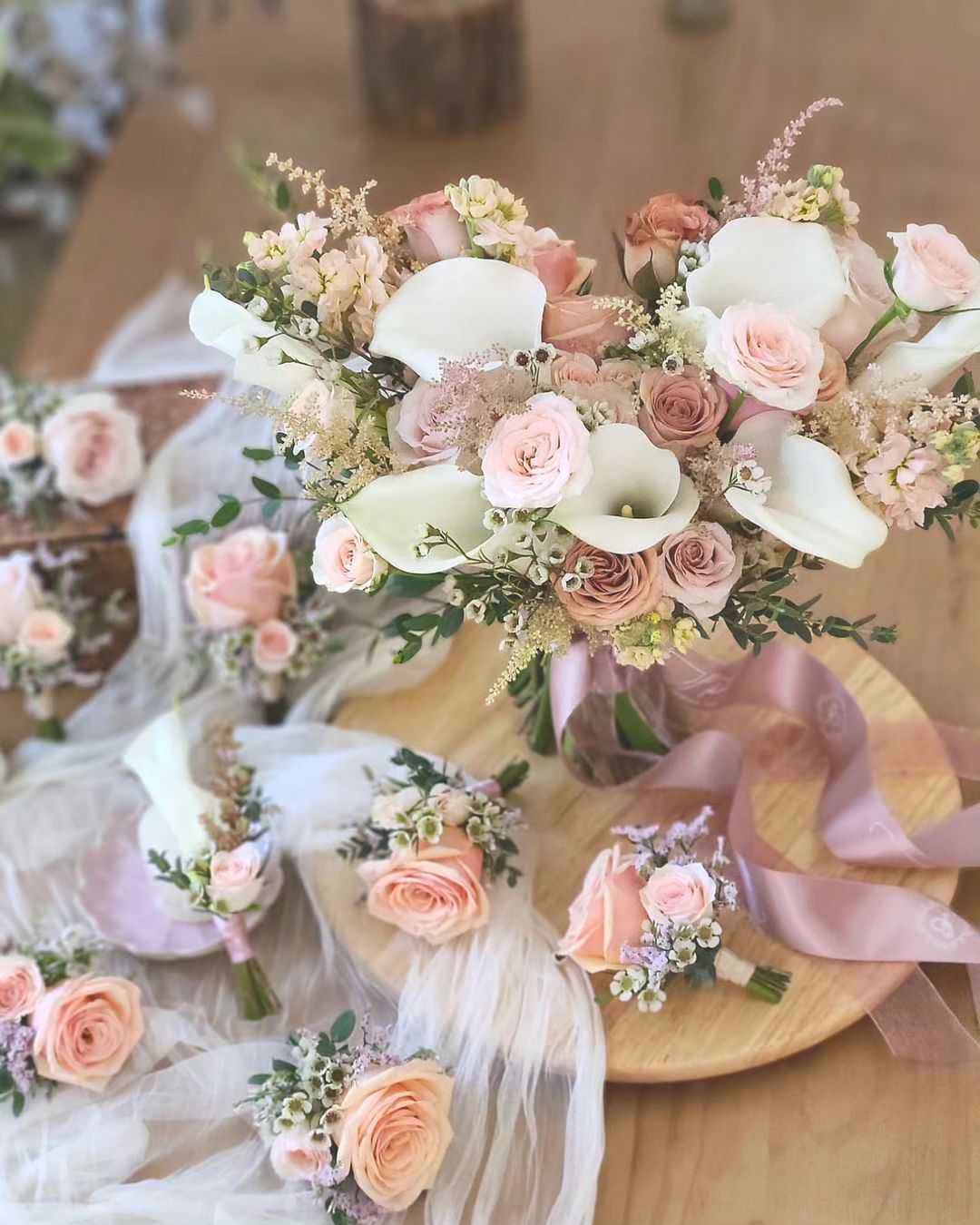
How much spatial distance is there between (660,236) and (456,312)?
0.15 metres

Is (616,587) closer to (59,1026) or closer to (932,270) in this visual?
(932,270)

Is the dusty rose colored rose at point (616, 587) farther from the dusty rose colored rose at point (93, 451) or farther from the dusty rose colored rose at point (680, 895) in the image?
the dusty rose colored rose at point (93, 451)

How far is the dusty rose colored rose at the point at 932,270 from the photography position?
2.52 feet

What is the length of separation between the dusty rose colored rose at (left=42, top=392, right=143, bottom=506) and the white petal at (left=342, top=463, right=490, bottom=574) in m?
0.64

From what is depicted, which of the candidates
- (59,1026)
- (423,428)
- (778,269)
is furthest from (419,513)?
(59,1026)

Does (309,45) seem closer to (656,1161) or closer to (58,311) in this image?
(58,311)

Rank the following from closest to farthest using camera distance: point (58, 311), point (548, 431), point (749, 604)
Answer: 1. point (548, 431)
2. point (749, 604)
3. point (58, 311)

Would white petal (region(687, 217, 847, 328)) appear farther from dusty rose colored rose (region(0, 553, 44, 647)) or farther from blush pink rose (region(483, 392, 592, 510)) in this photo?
dusty rose colored rose (region(0, 553, 44, 647))

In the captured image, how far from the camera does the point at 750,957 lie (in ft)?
3.23

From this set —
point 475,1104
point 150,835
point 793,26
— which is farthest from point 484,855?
point 793,26

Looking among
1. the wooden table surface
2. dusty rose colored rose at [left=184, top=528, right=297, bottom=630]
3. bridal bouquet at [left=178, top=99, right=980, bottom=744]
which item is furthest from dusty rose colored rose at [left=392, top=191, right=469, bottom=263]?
the wooden table surface

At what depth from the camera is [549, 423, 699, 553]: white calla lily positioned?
2.49 ft

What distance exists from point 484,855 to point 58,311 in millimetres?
1308

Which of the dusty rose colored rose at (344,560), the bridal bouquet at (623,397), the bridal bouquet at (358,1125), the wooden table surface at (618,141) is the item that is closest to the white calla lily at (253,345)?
the bridal bouquet at (623,397)
